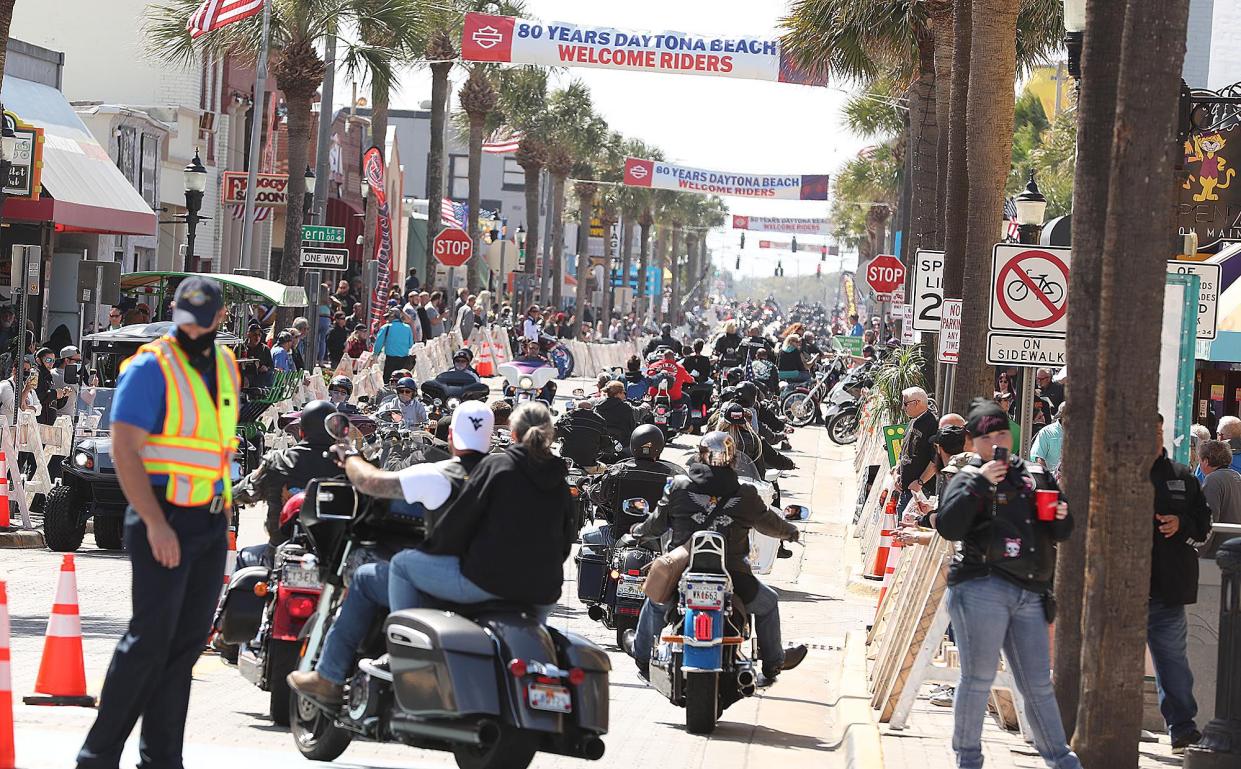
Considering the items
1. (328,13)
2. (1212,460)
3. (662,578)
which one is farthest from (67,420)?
(328,13)

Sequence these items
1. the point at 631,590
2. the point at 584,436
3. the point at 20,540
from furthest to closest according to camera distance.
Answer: the point at 584,436, the point at 20,540, the point at 631,590

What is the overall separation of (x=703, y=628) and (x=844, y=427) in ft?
85.9

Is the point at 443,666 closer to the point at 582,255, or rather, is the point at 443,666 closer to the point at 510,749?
the point at 510,749

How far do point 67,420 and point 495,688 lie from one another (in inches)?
544

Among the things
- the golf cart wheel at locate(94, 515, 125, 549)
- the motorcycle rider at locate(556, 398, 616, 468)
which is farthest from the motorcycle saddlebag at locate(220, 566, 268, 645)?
the golf cart wheel at locate(94, 515, 125, 549)

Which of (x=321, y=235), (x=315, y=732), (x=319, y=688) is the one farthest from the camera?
(x=321, y=235)

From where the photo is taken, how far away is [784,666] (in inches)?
445

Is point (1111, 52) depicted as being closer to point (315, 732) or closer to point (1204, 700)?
point (1204, 700)

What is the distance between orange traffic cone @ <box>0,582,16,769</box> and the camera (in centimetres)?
775

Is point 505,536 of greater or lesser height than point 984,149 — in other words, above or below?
below

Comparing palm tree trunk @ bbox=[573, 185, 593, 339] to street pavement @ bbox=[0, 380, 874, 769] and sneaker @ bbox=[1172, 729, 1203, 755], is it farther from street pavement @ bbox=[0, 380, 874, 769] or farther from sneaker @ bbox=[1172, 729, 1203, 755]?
sneaker @ bbox=[1172, 729, 1203, 755]

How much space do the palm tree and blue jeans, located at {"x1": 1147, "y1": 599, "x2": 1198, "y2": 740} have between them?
25458mm

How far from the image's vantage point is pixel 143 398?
7.04m

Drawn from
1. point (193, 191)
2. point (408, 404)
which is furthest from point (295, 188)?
point (408, 404)
